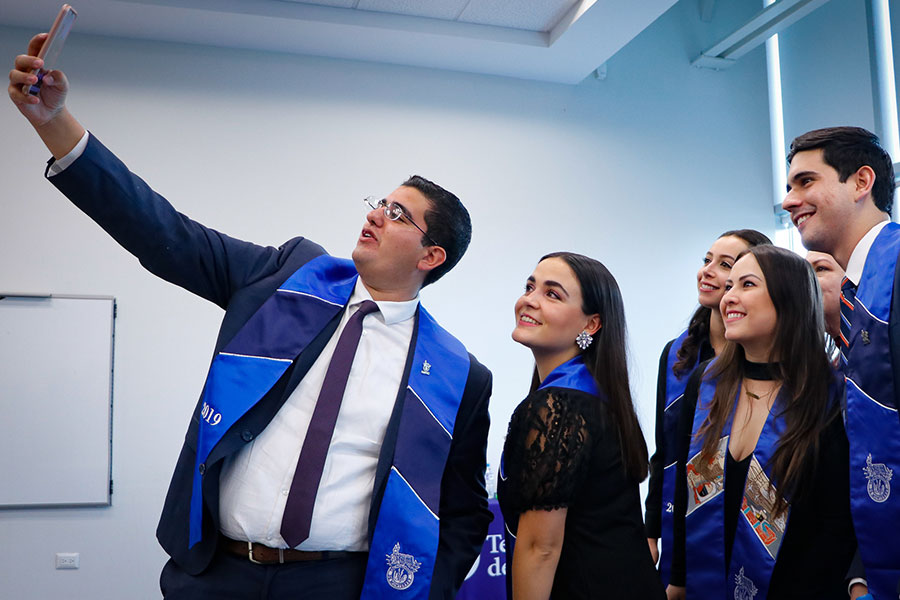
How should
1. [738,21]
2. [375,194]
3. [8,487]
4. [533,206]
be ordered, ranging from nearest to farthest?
[8,487]
[375,194]
[533,206]
[738,21]

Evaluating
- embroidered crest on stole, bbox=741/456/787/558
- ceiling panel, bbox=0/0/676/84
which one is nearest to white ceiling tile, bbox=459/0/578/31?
ceiling panel, bbox=0/0/676/84

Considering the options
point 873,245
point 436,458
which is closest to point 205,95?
point 436,458

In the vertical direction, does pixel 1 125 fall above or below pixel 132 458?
above

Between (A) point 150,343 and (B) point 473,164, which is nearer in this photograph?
(A) point 150,343

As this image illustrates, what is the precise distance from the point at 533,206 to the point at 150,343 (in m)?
2.86

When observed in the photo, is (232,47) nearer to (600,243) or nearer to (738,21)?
(600,243)

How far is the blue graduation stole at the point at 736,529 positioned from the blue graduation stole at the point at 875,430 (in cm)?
19

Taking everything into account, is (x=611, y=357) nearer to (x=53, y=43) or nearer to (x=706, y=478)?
(x=706, y=478)

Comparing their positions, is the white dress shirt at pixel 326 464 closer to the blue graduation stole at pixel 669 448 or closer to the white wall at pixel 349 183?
the blue graduation stole at pixel 669 448

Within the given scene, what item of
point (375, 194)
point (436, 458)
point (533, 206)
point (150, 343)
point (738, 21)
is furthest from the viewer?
point (738, 21)

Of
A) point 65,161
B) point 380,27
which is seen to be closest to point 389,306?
point 65,161

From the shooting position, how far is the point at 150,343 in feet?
16.2

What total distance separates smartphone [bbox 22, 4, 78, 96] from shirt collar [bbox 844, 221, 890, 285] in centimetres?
183

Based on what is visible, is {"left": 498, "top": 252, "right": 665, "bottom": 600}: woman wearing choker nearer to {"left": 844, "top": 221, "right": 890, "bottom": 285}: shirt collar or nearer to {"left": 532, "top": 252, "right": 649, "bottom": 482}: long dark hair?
{"left": 532, "top": 252, "right": 649, "bottom": 482}: long dark hair
